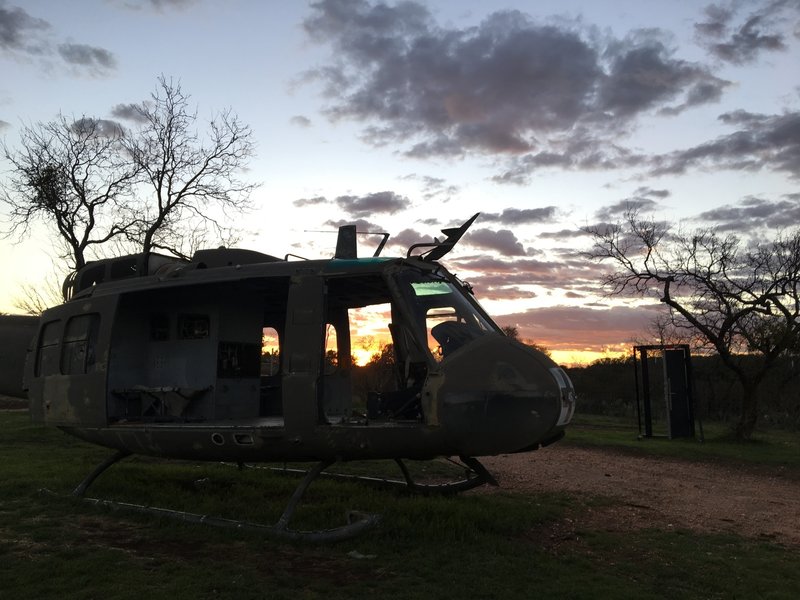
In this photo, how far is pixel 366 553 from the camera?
22.7ft

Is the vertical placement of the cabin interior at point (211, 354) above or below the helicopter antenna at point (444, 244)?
below

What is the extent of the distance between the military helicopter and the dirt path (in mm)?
3260

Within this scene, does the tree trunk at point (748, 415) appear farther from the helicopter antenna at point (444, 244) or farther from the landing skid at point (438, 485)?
the helicopter antenna at point (444, 244)

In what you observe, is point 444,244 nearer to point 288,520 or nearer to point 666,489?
point 288,520

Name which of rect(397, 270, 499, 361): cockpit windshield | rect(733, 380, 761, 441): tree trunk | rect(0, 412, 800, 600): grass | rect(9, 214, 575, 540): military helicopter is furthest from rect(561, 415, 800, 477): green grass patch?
rect(397, 270, 499, 361): cockpit windshield

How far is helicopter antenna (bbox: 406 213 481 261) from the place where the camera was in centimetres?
834

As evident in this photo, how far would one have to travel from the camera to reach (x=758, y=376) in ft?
72.1

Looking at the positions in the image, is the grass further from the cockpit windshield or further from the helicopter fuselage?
the cockpit windshield

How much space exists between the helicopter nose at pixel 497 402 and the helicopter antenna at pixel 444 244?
6.44 ft

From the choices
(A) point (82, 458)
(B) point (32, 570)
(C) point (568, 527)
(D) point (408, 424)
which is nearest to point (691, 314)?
(C) point (568, 527)

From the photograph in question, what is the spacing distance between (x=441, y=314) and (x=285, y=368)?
83.3 inches

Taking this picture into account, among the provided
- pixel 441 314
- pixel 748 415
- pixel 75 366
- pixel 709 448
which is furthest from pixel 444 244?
pixel 748 415

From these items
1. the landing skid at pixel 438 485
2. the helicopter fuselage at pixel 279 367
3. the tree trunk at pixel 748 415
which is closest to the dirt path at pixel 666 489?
the landing skid at pixel 438 485

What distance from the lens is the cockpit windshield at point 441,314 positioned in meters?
7.47
